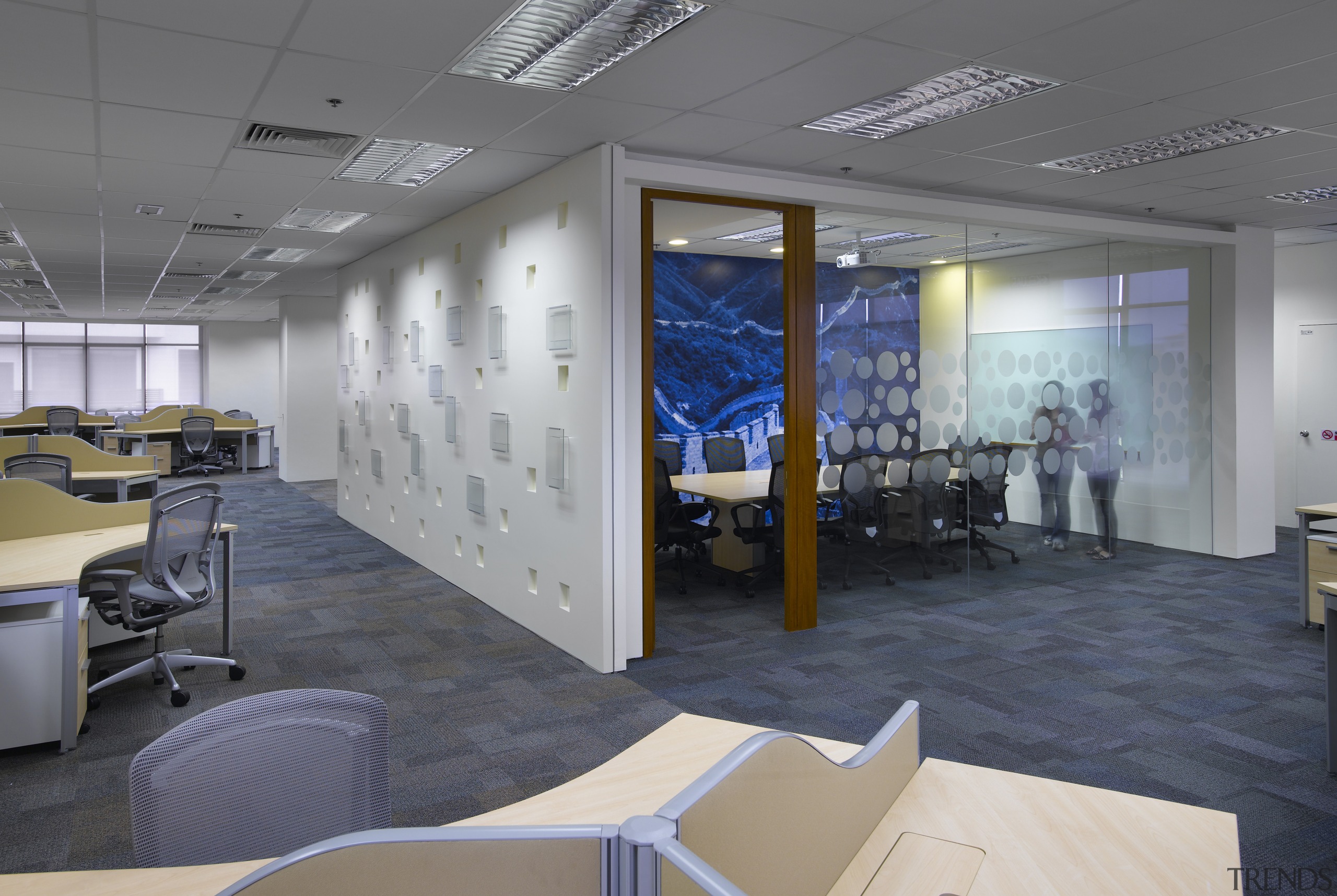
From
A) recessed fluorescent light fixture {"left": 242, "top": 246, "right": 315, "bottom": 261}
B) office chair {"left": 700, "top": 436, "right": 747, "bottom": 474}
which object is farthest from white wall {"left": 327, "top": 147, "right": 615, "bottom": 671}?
office chair {"left": 700, "top": 436, "right": 747, "bottom": 474}

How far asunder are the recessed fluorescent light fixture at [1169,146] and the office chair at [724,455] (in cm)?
368

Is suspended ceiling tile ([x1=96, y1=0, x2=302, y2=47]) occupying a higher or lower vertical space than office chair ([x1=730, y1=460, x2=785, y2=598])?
higher

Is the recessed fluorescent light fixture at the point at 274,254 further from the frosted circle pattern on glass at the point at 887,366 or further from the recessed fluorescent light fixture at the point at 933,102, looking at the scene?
the recessed fluorescent light fixture at the point at 933,102

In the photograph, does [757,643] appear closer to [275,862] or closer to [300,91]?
[300,91]

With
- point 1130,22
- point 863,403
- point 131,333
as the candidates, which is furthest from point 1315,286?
point 131,333

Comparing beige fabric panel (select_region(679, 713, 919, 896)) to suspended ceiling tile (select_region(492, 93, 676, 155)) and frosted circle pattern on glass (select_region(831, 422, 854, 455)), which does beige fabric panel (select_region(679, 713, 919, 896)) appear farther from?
frosted circle pattern on glass (select_region(831, 422, 854, 455))

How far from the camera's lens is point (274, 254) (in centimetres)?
833

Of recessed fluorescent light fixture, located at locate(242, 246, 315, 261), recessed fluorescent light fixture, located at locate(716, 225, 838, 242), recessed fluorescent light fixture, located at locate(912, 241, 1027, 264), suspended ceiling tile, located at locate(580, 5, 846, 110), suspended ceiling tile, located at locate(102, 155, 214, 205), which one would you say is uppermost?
recessed fluorescent light fixture, located at locate(242, 246, 315, 261)

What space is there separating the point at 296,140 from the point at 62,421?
11173 millimetres

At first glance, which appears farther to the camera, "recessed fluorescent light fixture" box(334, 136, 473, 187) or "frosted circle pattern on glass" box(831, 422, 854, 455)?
"frosted circle pattern on glass" box(831, 422, 854, 455)

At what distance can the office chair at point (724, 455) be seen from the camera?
7824 millimetres

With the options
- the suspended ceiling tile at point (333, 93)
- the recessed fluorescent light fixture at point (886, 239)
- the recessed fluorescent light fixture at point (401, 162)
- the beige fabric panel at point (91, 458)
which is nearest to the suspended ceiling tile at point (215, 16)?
the suspended ceiling tile at point (333, 93)

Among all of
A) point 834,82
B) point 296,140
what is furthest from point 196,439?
point 834,82

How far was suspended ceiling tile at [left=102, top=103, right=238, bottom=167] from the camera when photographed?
3.96 metres
